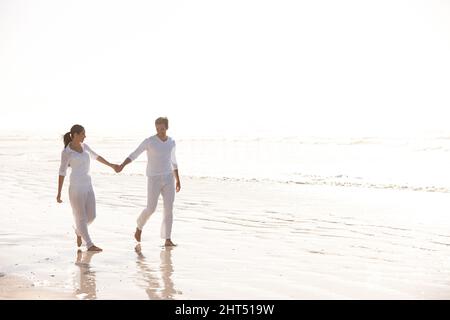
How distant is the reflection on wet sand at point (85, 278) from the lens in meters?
6.63

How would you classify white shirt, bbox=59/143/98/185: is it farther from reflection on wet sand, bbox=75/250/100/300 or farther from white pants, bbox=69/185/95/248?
reflection on wet sand, bbox=75/250/100/300

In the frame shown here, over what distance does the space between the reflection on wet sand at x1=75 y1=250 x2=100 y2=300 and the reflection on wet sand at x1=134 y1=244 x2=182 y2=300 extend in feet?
1.96

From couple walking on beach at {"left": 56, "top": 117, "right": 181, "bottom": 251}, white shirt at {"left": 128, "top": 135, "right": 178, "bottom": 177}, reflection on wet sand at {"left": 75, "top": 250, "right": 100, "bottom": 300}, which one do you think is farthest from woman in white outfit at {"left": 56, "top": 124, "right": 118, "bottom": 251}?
white shirt at {"left": 128, "top": 135, "right": 178, "bottom": 177}

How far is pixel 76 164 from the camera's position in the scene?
9234 mm

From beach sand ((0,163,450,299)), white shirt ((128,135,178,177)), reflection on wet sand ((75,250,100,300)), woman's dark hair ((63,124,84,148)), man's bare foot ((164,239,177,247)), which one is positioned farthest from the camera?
white shirt ((128,135,178,177))

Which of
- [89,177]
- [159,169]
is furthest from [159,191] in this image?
[89,177]

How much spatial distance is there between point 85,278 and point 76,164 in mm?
2377

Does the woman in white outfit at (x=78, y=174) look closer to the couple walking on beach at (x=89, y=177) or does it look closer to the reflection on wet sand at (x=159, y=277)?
the couple walking on beach at (x=89, y=177)

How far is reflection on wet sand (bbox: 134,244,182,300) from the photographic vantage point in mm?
6691

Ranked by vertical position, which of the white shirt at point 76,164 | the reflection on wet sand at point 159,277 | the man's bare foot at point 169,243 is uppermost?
the white shirt at point 76,164

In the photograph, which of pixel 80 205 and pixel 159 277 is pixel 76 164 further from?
pixel 159 277

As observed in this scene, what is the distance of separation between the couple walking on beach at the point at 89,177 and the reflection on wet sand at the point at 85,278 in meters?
0.33

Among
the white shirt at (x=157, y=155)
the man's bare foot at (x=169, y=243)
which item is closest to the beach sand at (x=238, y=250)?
the man's bare foot at (x=169, y=243)
